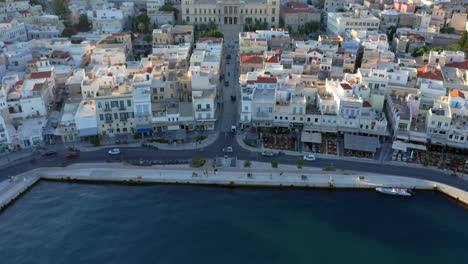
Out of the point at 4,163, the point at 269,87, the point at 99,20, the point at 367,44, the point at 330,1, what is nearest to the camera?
the point at 4,163

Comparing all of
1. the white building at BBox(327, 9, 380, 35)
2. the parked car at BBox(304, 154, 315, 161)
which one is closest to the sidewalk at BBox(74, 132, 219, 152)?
the parked car at BBox(304, 154, 315, 161)

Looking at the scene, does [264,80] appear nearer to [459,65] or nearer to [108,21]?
[459,65]

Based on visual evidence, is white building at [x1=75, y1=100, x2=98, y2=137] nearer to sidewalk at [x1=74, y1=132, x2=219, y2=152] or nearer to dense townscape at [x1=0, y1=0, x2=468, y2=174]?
dense townscape at [x1=0, y1=0, x2=468, y2=174]

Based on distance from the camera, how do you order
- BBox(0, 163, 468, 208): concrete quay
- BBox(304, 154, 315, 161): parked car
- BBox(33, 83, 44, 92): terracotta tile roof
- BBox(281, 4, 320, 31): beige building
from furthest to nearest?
BBox(281, 4, 320, 31): beige building < BBox(33, 83, 44, 92): terracotta tile roof < BBox(304, 154, 315, 161): parked car < BBox(0, 163, 468, 208): concrete quay

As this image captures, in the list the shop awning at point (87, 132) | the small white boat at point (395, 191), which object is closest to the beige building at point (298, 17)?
the shop awning at point (87, 132)

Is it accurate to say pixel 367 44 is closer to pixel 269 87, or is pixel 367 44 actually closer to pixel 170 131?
pixel 269 87

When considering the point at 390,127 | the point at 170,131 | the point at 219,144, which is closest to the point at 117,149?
the point at 170,131

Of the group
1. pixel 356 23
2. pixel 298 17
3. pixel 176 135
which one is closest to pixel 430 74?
pixel 356 23
